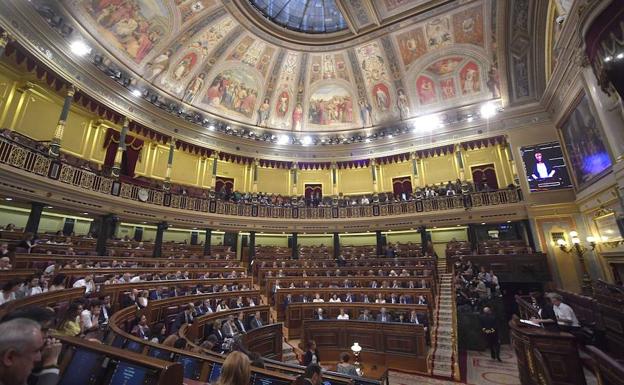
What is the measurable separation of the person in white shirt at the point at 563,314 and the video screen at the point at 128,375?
5.49 meters

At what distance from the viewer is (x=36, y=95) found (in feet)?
34.8

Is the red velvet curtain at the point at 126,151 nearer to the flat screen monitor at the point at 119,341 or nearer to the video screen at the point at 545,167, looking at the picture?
the flat screen monitor at the point at 119,341

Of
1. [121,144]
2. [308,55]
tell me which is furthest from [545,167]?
[121,144]

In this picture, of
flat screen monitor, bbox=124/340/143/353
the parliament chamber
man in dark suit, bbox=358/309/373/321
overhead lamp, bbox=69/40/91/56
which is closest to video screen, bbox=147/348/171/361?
the parliament chamber

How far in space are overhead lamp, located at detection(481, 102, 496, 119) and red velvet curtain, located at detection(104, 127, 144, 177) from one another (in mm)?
17839

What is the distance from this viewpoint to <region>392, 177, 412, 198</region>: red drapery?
18.0m

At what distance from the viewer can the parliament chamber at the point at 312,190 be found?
14.8 feet

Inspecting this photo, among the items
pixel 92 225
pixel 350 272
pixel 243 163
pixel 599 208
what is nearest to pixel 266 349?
pixel 350 272

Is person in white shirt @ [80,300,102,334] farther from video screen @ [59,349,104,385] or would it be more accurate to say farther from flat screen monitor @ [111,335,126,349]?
video screen @ [59,349,104,385]

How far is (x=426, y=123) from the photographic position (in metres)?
17.3

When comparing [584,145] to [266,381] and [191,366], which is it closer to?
[266,381]

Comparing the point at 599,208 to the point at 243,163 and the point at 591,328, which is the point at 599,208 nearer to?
the point at 591,328

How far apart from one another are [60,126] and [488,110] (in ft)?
64.1

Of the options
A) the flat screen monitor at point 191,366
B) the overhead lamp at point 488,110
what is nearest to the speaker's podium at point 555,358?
the flat screen monitor at point 191,366
